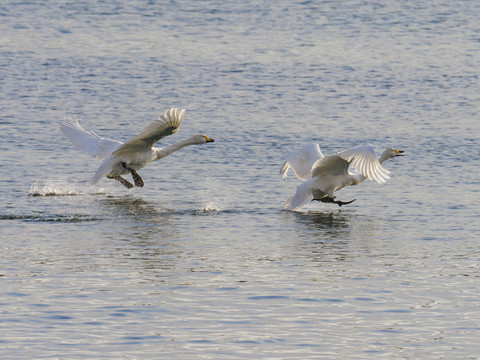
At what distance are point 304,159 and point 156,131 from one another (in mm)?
2590

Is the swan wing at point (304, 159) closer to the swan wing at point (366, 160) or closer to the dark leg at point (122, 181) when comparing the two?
the swan wing at point (366, 160)

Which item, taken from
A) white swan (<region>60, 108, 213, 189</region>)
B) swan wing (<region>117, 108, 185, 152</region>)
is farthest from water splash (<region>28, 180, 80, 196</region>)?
swan wing (<region>117, 108, 185, 152</region>)

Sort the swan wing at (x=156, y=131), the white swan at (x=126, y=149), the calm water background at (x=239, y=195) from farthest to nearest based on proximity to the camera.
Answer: the white swan at (x=126, y=149) → the swan wing at (x=156, y=131) → the calm water background at (x=239, y=195)

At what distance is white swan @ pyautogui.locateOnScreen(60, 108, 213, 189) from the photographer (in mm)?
18484

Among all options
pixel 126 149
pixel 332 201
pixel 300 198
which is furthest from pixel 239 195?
pixel 126 149

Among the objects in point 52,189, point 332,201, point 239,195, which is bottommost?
point 52,189

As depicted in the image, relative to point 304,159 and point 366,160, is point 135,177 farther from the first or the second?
point 366,160

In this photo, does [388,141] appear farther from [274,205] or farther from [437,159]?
[274,205]

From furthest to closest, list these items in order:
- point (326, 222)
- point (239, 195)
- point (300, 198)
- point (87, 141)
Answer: point (87, 141) < point (239, 195) < point (300, 198) < point (326, 222)

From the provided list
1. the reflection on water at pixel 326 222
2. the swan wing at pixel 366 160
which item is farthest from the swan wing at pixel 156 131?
the swan wing at pixel 366 160

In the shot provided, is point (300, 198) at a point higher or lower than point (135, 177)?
higher

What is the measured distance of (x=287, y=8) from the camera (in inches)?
1654

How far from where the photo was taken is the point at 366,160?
16.8 metres

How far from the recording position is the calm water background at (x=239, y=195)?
11.0 m
